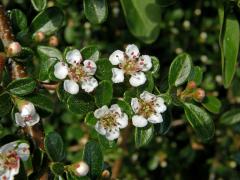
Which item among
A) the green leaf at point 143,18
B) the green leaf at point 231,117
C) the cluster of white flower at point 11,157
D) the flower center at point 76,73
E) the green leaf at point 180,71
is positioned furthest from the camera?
the green leaf at point 231,117

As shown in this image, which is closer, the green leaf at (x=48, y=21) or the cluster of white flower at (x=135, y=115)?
the cluster of white flower at (x=135, y=115)

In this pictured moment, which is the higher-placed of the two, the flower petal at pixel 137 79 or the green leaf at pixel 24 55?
the green leaf at pixel 24 55

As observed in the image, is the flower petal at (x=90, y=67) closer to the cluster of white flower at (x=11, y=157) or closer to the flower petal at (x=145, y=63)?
the flower petal at (x=145, y=63)

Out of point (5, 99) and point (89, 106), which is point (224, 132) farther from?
point (5, 99)

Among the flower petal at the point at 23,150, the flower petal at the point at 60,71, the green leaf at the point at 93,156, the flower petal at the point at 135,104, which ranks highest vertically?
the flower petal at the point at 60,71

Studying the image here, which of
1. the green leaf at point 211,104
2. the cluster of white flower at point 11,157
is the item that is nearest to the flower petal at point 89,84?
the cluster of white flower at point 11,157

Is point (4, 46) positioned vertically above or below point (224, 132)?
above

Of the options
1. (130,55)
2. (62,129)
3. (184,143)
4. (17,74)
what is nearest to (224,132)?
(184,143)
